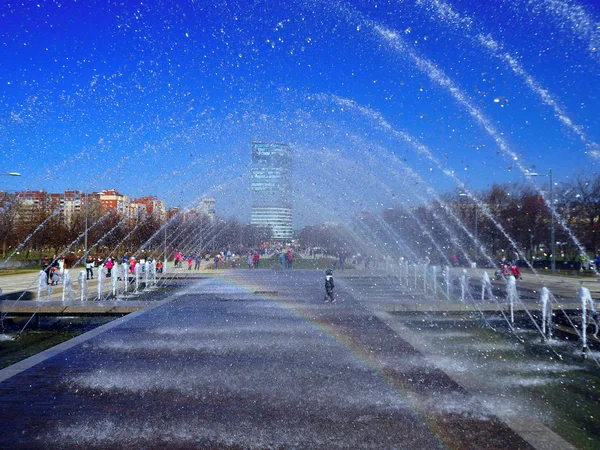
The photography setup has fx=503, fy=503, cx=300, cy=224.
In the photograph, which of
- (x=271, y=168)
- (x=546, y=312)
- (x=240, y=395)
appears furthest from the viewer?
(x=271, y=168)

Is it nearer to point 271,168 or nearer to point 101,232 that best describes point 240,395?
point 271,168

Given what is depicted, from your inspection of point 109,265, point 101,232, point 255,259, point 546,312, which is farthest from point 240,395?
point 101,232

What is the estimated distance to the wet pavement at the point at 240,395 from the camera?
5676mm

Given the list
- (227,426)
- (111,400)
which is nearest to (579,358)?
(227,426)

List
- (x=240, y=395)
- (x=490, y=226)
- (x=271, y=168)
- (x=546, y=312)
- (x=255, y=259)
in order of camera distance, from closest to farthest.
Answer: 1. (x=240, y=395)
2. (x=546, y=312)
3. (x=255, y=259)
4. (x=490, y=226)
5. (x=271, y=168)

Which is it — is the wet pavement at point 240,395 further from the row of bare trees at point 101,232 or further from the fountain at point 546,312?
the row of bare trees at point 101,232

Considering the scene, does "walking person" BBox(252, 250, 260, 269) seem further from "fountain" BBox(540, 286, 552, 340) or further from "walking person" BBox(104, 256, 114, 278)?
"fountain" BBox(540, 286, 552, 340)

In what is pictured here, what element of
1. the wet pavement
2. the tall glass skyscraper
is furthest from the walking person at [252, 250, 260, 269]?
the wet pavement

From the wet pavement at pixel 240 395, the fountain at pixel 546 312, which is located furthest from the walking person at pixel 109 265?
the fountain at pixel 546 312

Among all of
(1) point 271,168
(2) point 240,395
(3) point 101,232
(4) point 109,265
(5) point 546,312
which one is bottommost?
(2) point 240,395

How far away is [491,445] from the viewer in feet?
18.0

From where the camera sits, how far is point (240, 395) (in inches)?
283

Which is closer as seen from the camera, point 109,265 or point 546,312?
point 546,312

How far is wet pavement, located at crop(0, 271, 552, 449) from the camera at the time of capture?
5676mm
